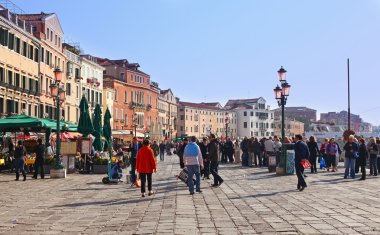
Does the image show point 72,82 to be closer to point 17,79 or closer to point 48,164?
point 17,79

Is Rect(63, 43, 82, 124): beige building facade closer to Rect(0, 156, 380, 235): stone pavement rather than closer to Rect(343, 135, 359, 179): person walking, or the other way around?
Rect(343, 135, 359, 179): person walking

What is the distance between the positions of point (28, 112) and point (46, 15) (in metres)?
10.9

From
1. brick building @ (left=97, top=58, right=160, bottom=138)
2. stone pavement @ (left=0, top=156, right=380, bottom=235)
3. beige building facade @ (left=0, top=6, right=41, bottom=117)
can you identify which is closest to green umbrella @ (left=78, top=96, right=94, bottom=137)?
stone pavement @ (left=0, top=156, right=380, bottom=235)

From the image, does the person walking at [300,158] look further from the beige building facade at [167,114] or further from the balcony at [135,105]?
the beige building facade at [167,114]

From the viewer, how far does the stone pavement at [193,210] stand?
9055 mm

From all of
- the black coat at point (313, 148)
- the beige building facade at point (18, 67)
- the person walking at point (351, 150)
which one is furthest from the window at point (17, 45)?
the person walking at point (351, 150)

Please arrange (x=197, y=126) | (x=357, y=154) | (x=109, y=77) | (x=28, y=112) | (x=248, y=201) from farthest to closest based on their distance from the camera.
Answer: (x=197, y=126)
(x=109, y=77)
(x=28, y=112)
(x=357, y=154)
(x=248, y=201)

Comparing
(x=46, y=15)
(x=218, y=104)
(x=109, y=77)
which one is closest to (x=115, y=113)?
(x=109, y=77)

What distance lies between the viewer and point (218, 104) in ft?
456

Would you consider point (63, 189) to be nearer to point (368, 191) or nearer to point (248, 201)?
point (248, 201)

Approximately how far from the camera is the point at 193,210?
444 inches

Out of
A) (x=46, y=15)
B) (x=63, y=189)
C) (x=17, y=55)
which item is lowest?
(x=63, y=189)

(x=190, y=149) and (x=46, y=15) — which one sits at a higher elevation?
(x=46, y=15)

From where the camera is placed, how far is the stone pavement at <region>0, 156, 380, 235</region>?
356 inches
